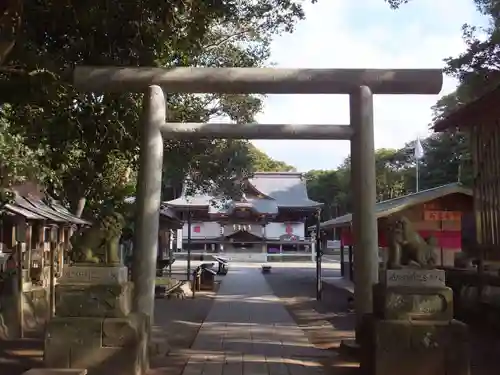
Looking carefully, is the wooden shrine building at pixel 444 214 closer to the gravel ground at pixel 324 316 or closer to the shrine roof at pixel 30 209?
the gravel ground at pixel 324 316

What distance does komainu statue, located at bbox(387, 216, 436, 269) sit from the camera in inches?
280

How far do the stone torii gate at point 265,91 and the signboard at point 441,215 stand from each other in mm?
10197

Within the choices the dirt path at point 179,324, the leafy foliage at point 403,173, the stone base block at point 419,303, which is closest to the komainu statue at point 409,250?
the stone base block at point 419,303

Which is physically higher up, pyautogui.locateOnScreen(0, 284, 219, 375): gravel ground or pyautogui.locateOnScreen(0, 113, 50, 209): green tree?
pyautogui.locateOnScreen(0, 113, 50, 209): green tree

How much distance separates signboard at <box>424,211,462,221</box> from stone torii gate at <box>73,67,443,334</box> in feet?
33.5

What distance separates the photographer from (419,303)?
689 cm

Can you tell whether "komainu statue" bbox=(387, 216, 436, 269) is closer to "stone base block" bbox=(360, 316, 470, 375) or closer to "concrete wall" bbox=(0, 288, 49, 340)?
"stone base block" bbox=(360, 316, 470, 375)

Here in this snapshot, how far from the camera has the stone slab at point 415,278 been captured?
6969 millimetres

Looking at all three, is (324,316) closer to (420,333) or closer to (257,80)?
(257,80)

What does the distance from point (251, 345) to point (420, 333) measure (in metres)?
3.47

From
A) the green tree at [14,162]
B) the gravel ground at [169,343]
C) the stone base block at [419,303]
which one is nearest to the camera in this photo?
the stone base block at [419,303]

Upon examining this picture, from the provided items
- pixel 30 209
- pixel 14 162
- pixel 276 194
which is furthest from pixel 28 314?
pixel 276 194

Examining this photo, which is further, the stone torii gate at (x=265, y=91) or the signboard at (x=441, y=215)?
the signboard at (x=441, y=215)

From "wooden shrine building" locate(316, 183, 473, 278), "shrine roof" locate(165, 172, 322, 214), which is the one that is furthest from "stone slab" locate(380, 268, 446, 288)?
"shrine roof" locate(165, 172, 322, 214)
